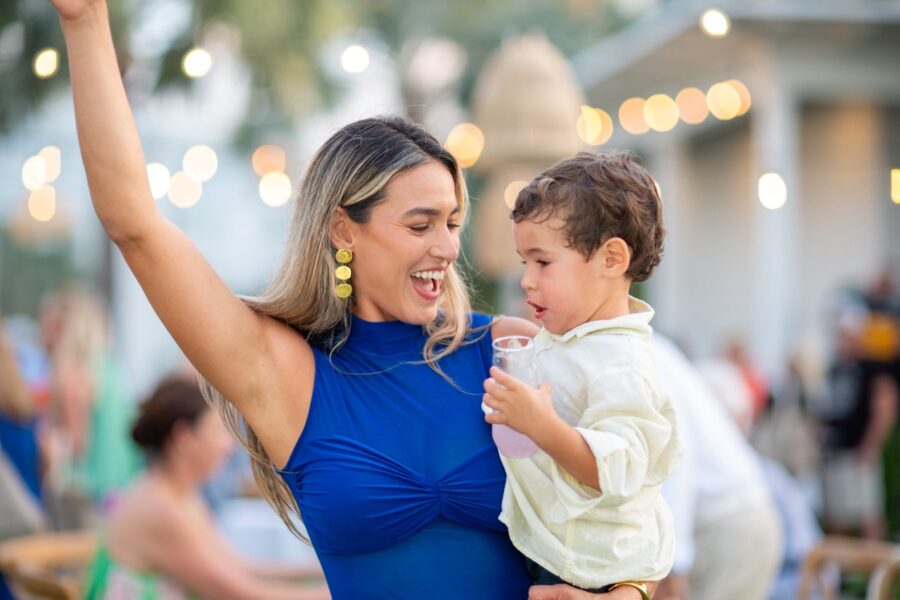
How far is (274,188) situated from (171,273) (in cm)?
516

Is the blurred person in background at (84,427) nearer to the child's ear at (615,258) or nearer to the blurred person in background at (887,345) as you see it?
the blurred person in background at (887,345)

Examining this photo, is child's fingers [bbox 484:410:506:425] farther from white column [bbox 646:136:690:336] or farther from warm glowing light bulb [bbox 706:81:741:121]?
white column [bbox 646:136:690:336]

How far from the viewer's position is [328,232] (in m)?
2.47

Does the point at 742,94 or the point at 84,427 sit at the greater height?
the point at 742,94

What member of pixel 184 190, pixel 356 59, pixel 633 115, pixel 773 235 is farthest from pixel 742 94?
pixel 356 59

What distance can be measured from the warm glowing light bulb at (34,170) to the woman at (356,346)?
14.6 ft

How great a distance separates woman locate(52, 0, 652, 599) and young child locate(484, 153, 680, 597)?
4.3 inches

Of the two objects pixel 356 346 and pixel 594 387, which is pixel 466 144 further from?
pixel 594 387

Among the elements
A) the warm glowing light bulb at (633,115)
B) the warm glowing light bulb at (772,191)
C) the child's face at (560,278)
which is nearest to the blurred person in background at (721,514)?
the warm glowing light bulb at (772,191)

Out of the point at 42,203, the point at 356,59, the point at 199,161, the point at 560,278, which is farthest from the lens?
the point at 42,203

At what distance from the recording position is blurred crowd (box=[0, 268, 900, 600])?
391cm

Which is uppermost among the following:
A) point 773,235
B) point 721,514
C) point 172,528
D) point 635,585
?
point 773,235

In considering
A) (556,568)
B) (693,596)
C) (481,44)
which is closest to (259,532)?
(693,596)

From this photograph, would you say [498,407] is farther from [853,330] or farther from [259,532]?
[853,330]
